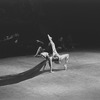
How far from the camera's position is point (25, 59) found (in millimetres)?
15070

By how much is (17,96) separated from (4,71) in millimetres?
3465

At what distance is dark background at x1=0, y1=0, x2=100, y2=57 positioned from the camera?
19469mm

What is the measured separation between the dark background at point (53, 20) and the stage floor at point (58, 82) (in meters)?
4.69

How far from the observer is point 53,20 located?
20.7m

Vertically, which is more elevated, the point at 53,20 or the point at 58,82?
the point at 53,20

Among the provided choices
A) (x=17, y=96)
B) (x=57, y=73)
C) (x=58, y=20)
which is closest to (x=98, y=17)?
(x=58, y=20)

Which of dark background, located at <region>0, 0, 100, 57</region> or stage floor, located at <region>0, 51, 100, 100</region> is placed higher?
dark background, located at <region>0, 0, 100, 57</region>

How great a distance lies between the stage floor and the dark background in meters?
4.69

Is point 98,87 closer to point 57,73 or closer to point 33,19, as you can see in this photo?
point 57,73

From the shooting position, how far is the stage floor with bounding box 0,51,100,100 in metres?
9.25

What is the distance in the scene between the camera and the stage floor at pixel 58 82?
9.25 m

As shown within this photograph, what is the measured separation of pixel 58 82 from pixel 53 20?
410 inches

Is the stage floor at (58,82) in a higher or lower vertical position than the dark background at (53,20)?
lower

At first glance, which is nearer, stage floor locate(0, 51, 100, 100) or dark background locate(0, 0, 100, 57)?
stage floor locate(0, 51, 100, 100)
